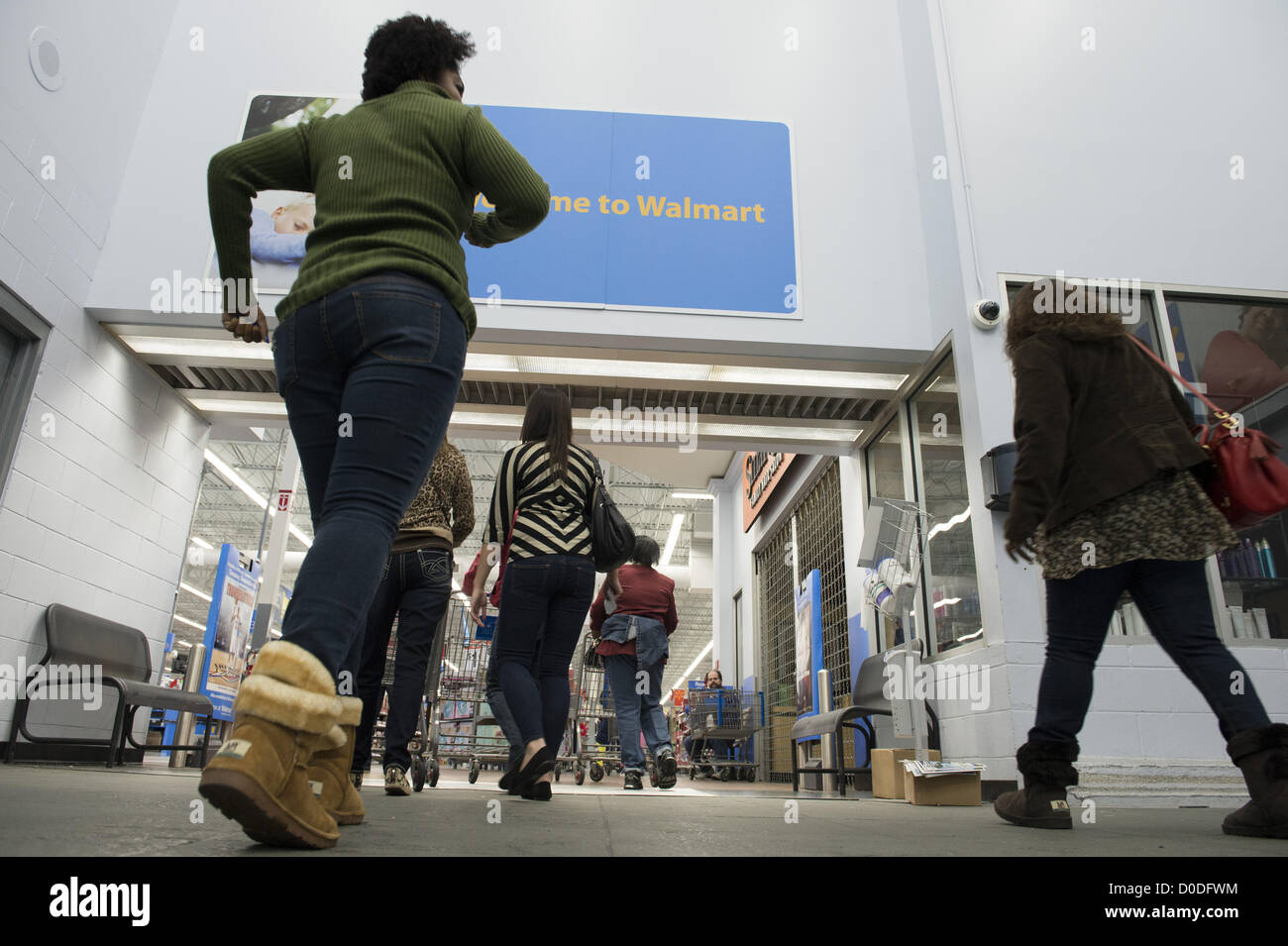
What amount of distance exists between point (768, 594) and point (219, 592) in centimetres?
669

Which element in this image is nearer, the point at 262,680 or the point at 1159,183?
the point at 262,680

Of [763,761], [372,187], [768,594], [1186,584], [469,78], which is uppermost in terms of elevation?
[469,78]

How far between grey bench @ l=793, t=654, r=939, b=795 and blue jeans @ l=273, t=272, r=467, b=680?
4044 millimetres

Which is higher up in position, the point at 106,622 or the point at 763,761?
the point at 106,622

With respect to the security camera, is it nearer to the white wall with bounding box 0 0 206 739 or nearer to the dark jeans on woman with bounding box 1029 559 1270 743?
the dark jeans on woman with bounding box 1029 559 1270 743

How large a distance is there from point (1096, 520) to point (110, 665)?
242 inches

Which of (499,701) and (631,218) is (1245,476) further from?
(631,218)

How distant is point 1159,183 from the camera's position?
18.8 feet

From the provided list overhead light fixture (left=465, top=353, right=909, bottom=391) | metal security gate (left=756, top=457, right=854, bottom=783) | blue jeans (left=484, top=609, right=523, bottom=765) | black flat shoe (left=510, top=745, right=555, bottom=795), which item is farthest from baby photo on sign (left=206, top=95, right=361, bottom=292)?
metal security gate (left=756, top=457, right=854, bottom=783)

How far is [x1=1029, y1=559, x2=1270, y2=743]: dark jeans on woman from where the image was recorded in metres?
2.10

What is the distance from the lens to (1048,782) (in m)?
2.19
